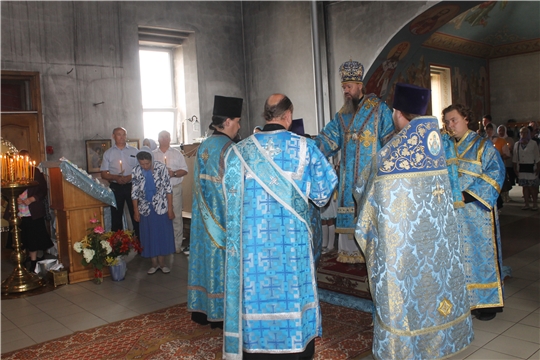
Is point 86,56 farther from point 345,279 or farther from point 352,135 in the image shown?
point 345,279

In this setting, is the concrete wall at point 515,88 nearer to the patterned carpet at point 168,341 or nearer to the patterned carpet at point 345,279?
the patterned carpet at point 345,279

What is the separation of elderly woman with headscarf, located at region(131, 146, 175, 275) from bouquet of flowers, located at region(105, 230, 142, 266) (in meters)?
0.22

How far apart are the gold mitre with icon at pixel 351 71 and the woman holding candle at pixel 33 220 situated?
4.49m

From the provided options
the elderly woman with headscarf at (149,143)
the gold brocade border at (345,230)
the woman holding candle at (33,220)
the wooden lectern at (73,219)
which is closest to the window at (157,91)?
the elderly woman with headscarf at (149,143)

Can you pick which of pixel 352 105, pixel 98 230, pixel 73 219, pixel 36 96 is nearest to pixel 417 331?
pixel 352 105

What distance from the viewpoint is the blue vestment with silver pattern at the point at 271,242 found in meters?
3.24

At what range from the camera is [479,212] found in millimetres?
4273

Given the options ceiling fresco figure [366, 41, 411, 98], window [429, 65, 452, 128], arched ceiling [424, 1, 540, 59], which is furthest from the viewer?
window [429, 65, 452, 128]

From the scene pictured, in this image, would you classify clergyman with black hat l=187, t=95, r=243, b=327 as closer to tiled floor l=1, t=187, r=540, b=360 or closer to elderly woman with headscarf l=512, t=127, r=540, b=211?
tiled floor l=1, t=187, r=540, b=360

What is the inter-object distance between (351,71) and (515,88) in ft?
46.5

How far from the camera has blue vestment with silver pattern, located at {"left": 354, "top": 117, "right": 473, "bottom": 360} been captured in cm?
322

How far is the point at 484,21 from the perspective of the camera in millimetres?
13688

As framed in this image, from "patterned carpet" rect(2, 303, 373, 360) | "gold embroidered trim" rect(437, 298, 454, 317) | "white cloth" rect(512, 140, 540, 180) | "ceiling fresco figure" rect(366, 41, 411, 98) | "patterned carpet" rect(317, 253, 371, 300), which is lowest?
"patterned carpet" rect(2, 303, 373, 360)

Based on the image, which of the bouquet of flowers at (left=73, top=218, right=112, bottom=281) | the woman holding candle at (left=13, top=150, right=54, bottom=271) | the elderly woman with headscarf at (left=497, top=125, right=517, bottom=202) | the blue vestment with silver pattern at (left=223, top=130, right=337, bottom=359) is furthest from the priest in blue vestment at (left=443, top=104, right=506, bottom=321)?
the elderly woman with headscarf at (left=497, top=125, right=517, bottom=202)
